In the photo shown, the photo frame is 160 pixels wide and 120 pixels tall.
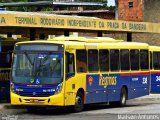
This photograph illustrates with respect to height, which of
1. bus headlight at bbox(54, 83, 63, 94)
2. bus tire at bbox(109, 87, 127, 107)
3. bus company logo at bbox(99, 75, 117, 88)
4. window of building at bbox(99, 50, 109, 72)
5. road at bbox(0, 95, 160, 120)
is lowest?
bus tire at bbox(109, 87, 127, 107)

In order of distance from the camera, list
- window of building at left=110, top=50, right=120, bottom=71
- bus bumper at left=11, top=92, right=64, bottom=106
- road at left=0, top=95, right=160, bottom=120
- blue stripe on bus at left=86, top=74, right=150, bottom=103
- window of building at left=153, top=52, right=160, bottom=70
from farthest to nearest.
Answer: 1. window of building at left=153, top=52, right=160, bottom=70
2. window of building at left=110, top=50, right=120, bottom=71
3. blue stripe on bus at left=86, top=74, right=150, bottom=103
4. bus bumper at left=11, top=92, right=64, bottom=106
5. road at left=0, top=95, right=160, bottom=120

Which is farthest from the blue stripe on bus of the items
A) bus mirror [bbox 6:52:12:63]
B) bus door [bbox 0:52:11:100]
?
bus door [bbox 0:52:11:100]

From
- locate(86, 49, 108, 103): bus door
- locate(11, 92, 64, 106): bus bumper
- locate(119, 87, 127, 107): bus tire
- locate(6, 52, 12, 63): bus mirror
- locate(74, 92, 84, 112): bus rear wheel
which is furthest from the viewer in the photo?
locate(119, 87, 127, 107): bus tire

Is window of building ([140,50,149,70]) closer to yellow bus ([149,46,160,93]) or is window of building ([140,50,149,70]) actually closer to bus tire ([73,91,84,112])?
yellow bus ([149,46,160,93])

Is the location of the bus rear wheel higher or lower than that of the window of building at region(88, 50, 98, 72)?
lower

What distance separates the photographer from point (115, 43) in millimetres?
26234

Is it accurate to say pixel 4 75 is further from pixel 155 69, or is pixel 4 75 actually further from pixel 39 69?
pixel 155 69

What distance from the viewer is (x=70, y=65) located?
22.1m

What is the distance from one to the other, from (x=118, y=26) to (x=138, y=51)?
7.36 meters

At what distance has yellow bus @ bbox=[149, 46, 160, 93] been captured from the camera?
31703 mm

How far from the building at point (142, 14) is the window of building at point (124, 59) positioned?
3612 cm

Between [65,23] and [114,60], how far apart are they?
4.64 meters

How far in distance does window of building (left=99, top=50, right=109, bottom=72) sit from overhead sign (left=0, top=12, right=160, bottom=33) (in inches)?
142

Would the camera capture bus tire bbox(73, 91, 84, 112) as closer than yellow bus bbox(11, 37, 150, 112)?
No
